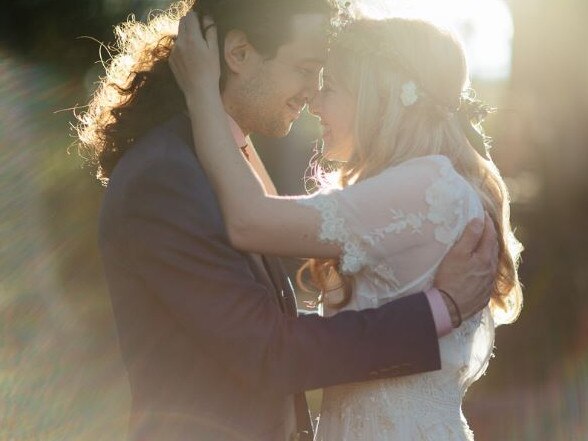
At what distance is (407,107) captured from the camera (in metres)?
3.33

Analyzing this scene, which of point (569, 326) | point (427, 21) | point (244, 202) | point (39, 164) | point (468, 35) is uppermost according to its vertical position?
point (468, 35)

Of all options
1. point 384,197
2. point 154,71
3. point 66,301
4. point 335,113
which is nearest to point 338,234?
point 384,197

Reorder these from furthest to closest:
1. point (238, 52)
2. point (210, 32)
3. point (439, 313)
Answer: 1. point (238, 52)
2. point (210, 32)
3. point (439, 313)

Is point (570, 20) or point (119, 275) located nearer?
point (119, 275)

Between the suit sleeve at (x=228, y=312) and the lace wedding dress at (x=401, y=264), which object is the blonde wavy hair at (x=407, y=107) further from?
the suit sleeve at (x=228, y=312)

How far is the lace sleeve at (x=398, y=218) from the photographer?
3.11 m

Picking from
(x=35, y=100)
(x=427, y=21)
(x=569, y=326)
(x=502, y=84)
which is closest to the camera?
(x=427, y=21)

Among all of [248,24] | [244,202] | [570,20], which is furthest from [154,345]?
[570,20]

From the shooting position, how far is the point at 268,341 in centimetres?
294

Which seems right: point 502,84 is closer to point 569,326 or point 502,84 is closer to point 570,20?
point 570,20

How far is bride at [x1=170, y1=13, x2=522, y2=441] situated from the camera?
3115mm

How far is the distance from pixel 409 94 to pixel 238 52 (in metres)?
0.56

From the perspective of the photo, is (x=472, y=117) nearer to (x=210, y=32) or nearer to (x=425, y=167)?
(x=425, y=167)

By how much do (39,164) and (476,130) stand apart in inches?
226
